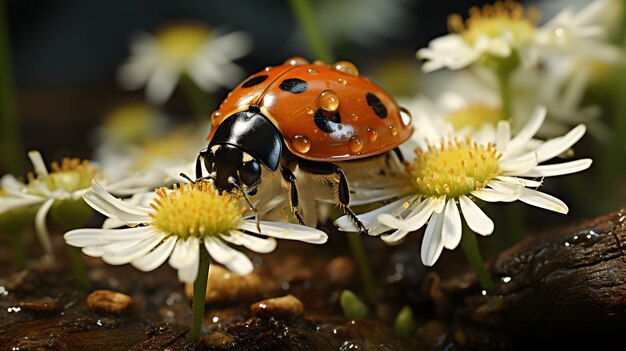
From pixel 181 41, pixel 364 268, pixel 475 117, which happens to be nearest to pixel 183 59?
pixel 181 41

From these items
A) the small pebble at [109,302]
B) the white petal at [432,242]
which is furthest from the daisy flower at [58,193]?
the white petal at [432,242]

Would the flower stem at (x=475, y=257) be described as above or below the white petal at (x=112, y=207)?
below

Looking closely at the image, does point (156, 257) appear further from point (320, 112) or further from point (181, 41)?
point (181, 41)

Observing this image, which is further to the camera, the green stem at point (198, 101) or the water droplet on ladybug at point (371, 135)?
the green stem at point (198, 101)

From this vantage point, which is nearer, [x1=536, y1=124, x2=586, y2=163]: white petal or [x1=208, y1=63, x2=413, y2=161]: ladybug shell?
[x1=208, y1=63, x2=413, y2=161]: ladybug shell

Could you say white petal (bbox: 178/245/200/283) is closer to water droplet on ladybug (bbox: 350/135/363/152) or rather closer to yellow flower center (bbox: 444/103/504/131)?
water droplet on ladybug (bbox: 350/135/363/152)

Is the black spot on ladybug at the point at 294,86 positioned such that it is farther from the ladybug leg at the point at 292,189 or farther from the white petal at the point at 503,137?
the white petal at the point at 503,137

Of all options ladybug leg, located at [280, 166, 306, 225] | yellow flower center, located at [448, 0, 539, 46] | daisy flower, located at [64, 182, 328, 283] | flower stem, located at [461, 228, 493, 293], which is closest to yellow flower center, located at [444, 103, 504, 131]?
yellow flower center, located at [448, 0, 539, 46]
